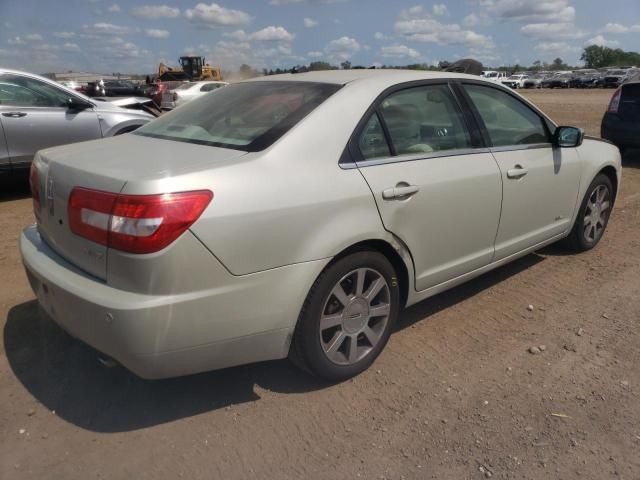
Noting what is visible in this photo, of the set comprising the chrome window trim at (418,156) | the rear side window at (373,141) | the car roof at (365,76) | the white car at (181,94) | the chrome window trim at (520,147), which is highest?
the car roof at (365,76)

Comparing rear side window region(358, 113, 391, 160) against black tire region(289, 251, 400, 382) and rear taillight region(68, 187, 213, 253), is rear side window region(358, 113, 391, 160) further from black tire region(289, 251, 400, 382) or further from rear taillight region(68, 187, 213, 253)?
rear taillight region(68, 187, 213, 253)

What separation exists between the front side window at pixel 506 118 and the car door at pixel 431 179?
0.80 ft

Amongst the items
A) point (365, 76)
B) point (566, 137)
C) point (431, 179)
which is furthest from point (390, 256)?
point (566, 137)

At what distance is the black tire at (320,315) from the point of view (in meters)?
2.63

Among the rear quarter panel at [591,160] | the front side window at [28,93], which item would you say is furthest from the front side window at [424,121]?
the front side window at [28,93]

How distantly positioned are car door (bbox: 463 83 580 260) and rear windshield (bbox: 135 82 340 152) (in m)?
1.26

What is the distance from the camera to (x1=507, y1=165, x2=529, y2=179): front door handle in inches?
A: 142

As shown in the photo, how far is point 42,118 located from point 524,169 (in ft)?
18.9

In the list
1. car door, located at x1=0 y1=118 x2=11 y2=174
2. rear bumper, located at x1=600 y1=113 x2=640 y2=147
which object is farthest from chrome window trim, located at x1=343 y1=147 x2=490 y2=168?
rear bumper, located at x1=600 y1=113 x2=640 y2=147

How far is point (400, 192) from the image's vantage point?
290cm

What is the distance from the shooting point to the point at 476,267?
11.8 ft

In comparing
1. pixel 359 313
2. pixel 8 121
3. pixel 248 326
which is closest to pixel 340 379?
pixel 359 313

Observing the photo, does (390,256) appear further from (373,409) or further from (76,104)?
(76,104)

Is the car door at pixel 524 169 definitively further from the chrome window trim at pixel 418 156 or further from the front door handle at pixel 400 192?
the front door handle at pixel 400 192
